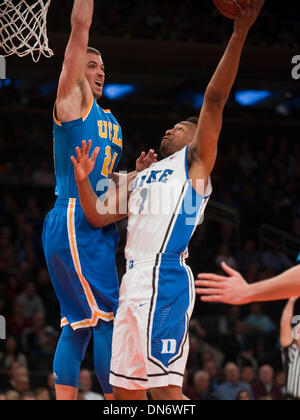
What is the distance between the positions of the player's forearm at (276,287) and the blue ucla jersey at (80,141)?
199 centimetres

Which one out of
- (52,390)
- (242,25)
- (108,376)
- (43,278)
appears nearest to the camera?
(242,25)

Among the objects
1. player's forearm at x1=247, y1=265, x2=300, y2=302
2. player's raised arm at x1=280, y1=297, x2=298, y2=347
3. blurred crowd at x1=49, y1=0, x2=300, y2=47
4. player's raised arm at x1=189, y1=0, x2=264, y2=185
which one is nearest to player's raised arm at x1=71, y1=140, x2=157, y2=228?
player's raised arm at x1=189, y1=0, x2=264, y2=185

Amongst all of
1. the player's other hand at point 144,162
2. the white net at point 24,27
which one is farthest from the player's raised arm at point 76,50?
the player's other hand at point 144,162

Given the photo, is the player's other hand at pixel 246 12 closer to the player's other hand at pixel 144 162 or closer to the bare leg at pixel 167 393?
the player's other hand at pixel 144 162

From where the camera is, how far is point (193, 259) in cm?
1304

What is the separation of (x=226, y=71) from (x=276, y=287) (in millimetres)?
1654

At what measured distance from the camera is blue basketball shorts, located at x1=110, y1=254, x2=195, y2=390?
4.22 metres

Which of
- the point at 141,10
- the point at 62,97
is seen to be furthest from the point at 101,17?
the point at 62,97

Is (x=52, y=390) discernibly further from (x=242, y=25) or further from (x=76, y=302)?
(x=242, y=25)

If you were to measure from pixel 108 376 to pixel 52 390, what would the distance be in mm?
5016

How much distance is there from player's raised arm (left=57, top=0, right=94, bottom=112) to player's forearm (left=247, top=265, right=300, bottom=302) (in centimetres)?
221

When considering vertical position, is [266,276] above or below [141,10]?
below

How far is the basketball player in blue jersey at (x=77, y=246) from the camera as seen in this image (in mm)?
4664

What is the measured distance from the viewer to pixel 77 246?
4.71 metres
